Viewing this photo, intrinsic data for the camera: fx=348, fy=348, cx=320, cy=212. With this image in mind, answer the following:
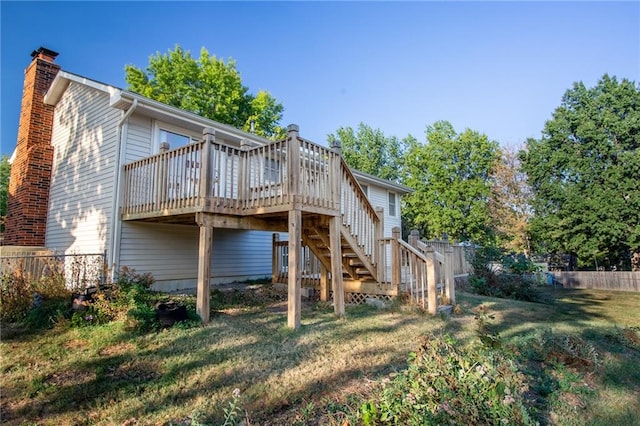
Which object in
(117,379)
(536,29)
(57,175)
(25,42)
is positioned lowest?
(117,379)

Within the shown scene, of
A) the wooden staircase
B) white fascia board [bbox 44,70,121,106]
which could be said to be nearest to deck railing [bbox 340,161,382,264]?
the wooden staircase

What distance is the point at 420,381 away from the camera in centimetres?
315

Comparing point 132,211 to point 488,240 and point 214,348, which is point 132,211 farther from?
point 488,240

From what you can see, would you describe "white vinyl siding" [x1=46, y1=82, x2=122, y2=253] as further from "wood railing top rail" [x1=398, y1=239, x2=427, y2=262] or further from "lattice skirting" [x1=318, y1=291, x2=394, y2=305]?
"wood railing top rail" [x1=398, y1=239, x2=427, y2=262]

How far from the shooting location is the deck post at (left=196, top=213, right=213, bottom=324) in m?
6.17

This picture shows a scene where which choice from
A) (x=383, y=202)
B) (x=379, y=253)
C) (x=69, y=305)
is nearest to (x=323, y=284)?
(x=379, y=253)

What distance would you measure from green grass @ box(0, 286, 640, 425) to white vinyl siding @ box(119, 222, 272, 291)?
133 inches

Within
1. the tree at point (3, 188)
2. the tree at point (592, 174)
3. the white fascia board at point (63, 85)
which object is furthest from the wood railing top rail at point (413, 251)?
the tree at point (3, 188)

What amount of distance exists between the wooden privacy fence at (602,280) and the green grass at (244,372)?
1359 cm

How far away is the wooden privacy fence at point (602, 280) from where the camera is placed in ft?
54.4

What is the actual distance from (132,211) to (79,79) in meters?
4.77

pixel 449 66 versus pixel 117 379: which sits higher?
pixel 449 66

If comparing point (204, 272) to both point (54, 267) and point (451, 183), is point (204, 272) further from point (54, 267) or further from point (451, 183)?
point (451, 183)

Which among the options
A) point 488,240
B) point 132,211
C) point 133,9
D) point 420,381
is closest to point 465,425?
point 420,381
